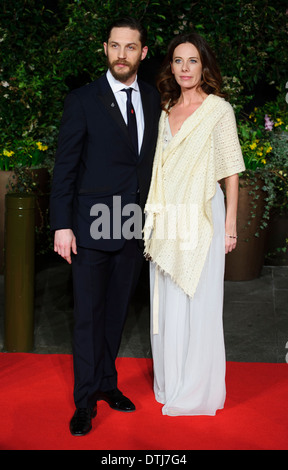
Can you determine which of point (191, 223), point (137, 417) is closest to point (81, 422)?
point (137, 417)

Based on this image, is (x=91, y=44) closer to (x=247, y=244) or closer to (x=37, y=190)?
(x=37, y=190)

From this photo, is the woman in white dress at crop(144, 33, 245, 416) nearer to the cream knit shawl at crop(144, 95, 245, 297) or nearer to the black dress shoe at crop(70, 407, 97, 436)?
the cream knit shawl at crop(144, 95, 245, 297)

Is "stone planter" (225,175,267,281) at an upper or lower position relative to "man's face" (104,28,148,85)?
lower

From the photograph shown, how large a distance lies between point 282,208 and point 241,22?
1566 mm

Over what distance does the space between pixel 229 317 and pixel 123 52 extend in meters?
2.14

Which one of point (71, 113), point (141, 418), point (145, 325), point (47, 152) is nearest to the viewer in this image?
point (71, 113)

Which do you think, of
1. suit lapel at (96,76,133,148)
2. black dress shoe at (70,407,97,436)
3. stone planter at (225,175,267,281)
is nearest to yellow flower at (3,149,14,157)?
stone planter at (225,175,267,281)

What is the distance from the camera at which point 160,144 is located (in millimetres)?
2922

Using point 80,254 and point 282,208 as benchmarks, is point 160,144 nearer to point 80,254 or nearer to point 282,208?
point 80,254

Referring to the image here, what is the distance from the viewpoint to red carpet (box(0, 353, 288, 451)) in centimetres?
273

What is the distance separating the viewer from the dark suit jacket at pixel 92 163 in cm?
276

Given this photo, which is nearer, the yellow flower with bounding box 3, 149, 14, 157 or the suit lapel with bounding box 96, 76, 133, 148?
the suit lapel with bounding box 96, 76, 133, 148

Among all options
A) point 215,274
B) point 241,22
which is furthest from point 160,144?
point 241,22

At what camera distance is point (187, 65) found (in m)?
2.86
